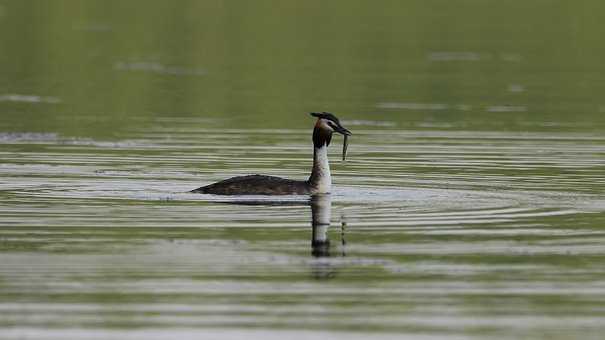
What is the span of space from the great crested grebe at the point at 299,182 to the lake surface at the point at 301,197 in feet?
0.47

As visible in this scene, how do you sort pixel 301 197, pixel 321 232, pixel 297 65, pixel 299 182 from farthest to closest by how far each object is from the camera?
pixel 297 65
pixel 299 182
pixel 301 197
pixel 321 232

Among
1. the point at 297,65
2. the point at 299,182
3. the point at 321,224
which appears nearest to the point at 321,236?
the point at 321,224

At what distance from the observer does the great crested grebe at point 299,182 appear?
17.8 m

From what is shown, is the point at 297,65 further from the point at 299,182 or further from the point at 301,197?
the point at 301,197

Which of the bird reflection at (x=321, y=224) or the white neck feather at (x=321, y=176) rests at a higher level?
the white neck feather at (x=321, y=176)

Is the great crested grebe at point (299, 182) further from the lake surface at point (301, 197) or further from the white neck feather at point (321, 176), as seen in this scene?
the lake surface at point (301, 197)

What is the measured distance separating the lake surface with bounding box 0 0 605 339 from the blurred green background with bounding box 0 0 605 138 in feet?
0.50

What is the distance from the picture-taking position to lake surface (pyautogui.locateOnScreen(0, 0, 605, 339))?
1138 centimetres

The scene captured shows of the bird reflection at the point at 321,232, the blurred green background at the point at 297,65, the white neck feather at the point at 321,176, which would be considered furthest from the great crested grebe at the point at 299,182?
the blurred green background at the point at 297,65

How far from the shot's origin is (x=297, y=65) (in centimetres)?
4134

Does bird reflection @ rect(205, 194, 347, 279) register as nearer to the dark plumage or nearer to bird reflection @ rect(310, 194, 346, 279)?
bird reflection @ rect(310, 194, 346, 279)

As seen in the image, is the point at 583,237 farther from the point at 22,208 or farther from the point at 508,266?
the point at 22,208

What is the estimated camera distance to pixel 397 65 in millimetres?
40938

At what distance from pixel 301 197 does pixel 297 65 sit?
23.3m
